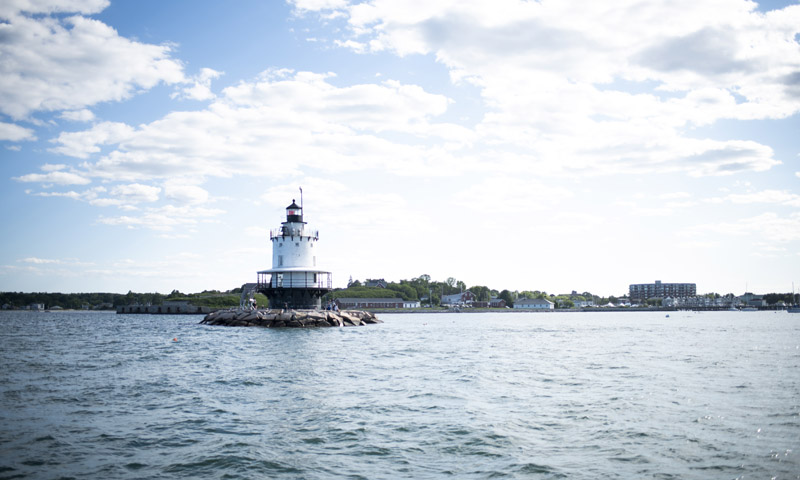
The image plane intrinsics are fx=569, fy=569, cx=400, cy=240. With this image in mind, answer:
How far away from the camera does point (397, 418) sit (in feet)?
51.9

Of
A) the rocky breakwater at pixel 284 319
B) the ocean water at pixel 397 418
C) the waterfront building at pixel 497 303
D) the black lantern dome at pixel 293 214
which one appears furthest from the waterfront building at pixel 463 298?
the ocean water at pixel 397 418

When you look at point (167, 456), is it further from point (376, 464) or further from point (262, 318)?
point (262, 318)

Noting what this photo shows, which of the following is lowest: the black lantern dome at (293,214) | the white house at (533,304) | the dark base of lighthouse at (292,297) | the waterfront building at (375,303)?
the white house at (533,304)

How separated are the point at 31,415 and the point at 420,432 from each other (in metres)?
11.0

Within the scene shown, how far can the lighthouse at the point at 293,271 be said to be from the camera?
63.4 metres

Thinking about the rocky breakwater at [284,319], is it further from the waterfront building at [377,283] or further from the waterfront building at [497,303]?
the waterfront building at [497,303]

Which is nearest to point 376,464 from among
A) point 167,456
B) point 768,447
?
point 167,456

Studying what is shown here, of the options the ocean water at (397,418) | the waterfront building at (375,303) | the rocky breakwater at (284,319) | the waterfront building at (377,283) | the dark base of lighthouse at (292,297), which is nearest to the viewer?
the ocean water at (397,418)

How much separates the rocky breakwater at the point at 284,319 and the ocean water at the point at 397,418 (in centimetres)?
2730

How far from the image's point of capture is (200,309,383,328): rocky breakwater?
57.3 meters

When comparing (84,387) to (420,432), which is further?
(84,387)

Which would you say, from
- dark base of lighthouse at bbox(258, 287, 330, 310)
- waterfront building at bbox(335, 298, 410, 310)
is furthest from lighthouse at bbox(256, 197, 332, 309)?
waterfront building at bbox(335, 298, 410, 310)

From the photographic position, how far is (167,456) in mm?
12188

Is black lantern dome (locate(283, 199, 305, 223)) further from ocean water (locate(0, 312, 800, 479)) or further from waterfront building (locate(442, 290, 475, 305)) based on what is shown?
waterfront building (locate(442, 290, 475, 305))
